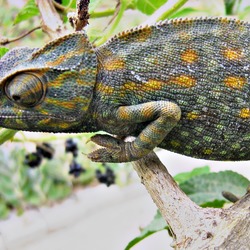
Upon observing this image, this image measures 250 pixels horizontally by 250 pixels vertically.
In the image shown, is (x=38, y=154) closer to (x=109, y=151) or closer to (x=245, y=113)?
(x=109, y=151)

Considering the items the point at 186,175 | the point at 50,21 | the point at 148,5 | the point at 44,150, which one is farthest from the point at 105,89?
the point at 44,150

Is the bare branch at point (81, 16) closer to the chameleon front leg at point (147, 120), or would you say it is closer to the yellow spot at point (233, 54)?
the chameleon front leg at point (147, 120)

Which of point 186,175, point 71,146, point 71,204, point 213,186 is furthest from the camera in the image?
point 71,204

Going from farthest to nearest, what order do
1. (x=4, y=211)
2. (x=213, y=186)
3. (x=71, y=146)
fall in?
(x=4, y=211) → (x=71, y=146) → (x=213, y=186)

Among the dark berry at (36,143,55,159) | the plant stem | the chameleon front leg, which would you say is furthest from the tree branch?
the dark berry at (36,143,55,159)

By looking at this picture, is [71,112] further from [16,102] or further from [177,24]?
[177,24]

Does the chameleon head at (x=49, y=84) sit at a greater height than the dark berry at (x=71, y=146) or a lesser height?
lesser

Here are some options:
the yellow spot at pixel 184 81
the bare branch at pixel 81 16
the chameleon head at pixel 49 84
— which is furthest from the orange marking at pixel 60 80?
the yellow spot at pixel 184 81

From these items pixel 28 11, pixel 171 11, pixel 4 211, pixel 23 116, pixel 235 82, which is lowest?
pixel 235 82
